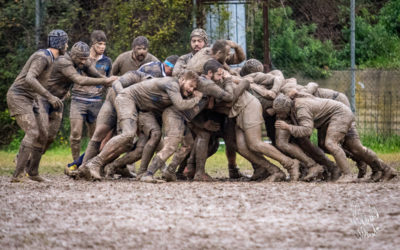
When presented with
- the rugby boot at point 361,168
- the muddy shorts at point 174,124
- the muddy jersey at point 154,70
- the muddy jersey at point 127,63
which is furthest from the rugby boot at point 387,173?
the muddy jersey at point 127,63

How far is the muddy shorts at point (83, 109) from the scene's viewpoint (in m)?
12.7

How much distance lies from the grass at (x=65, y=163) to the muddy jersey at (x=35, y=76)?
8.95 feet

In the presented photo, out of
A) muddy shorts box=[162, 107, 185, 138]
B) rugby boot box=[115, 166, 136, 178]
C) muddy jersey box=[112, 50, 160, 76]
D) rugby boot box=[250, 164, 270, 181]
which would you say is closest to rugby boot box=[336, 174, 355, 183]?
rugby boot box=[250, 164, 270, 181]

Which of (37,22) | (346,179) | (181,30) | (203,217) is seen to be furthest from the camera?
(37,22)

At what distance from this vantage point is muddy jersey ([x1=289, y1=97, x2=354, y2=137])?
10.7 meters

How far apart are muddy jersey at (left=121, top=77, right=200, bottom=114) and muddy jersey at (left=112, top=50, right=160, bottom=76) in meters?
1.77

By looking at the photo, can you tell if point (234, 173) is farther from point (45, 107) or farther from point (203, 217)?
point (203, 217)

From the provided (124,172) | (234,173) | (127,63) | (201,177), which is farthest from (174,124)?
(127,63)

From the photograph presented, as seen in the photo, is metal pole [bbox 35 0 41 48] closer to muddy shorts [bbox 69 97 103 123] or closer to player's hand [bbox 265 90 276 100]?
muddy shorts [bbox 69 97 103 123]

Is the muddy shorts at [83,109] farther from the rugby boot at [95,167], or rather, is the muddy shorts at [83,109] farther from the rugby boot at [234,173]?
the rugby boot at [234,173]

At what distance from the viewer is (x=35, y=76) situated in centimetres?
1065

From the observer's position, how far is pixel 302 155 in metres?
11.0

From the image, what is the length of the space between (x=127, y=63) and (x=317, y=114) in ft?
12.3

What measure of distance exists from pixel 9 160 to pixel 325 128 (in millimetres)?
7561
